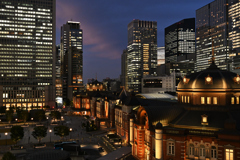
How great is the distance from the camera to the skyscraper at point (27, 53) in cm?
18225

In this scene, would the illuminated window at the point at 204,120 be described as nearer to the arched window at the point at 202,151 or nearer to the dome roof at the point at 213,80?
the arched window at the point at 202,151

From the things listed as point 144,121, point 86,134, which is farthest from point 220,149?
point 86,134

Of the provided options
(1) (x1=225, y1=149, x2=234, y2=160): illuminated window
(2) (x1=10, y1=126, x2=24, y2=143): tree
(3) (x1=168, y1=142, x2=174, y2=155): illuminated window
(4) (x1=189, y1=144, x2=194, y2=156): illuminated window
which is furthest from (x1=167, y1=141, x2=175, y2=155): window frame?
(2) (x1=10, y1=126, x2=24, y2=143): tree

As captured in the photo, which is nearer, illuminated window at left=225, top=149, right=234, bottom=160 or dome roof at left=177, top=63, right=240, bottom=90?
illuminated window at left=225, top=149, right=234, bottom=160

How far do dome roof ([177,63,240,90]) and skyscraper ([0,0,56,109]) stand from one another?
157 m

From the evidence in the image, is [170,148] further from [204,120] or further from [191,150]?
[204,120]

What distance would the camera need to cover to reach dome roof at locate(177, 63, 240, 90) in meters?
47.2

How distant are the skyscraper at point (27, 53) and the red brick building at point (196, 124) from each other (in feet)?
494

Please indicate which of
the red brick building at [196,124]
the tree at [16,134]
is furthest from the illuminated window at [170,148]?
the tree at [16,134]

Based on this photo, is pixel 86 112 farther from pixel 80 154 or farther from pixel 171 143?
pixel 171 143

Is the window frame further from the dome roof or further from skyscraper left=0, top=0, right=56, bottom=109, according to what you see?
skyscraper left=0, top=0, right=56, bottom=109

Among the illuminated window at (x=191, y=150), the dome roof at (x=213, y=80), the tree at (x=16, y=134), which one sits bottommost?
the tree at (x=16, y=134)

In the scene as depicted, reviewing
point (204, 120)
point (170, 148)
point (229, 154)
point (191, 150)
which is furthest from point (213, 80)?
point (170, 148)

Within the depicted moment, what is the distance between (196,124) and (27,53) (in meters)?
172
